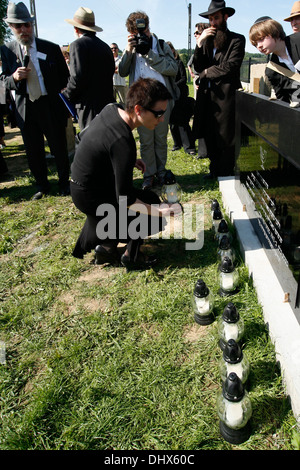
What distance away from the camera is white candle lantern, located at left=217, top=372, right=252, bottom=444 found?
1676mm

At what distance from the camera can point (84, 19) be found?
416 centimetres

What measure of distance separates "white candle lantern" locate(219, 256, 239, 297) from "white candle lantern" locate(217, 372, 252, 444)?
102 cm

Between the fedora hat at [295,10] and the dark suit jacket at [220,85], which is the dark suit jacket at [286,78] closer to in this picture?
the dark suit jacket at [220,85]

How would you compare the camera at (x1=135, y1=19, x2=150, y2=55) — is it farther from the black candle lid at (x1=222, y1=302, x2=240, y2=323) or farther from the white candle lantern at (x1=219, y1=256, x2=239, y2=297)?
the black candle lid at (x1=222, y1=302, x2=240, y2=323)

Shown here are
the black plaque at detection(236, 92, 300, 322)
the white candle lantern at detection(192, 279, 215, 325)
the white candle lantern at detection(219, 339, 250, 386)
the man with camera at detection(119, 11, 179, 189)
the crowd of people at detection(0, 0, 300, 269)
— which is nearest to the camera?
the white candle lantern at detection(219, 339, 250, 386)

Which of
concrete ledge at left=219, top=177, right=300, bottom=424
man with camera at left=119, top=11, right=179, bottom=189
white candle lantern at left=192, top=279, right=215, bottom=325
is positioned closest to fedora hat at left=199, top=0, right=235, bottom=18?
man with camera at left=119, top=11, right=179, bottom=189

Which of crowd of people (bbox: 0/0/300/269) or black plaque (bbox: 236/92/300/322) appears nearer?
black plaque (bbox: 236/92/300/322)

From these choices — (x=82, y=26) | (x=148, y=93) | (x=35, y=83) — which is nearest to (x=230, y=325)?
(x=148, y=93)

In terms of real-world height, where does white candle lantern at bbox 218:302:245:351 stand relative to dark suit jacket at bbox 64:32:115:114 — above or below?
below

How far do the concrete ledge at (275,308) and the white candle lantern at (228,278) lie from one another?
16 centimetres

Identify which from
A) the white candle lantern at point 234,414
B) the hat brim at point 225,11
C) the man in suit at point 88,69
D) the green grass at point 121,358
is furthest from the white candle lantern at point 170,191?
the white candle lantern at point 234,414

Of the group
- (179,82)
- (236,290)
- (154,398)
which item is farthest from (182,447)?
(179,82)

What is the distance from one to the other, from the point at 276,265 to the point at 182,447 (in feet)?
4.93

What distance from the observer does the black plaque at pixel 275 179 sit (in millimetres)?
2289
